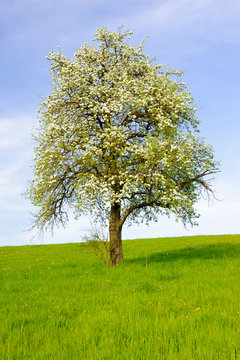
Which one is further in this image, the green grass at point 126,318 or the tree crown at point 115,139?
the tree crown at point 115,139

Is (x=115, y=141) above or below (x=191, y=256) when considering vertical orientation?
above

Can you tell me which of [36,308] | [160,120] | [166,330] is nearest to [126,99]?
[160,120]

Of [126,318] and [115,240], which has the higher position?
[115,240]

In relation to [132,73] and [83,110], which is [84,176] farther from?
[132,73]

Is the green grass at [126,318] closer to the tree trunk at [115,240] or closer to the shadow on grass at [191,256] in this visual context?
the tree trunk at [115,240]

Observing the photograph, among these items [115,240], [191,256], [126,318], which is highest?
[115,240]

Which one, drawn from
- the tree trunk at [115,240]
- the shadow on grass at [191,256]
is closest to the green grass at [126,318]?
the tree trunk at [115,240]

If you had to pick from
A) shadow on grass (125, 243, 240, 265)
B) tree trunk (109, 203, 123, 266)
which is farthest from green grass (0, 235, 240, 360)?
shadow on grass (125, 243, 240, 265)

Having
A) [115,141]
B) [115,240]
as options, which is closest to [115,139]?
[115,141]

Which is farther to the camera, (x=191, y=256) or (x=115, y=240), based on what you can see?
(x=191, y=256)

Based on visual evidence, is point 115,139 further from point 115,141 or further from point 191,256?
point 191,256

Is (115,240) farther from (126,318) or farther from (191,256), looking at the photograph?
(126,318)

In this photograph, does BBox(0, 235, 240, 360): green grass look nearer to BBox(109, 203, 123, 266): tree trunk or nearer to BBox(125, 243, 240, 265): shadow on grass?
BBox(109, 203, 123, 266): tree trunk

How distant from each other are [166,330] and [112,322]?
65.2 inches
